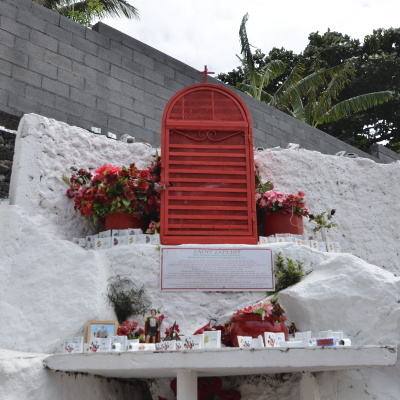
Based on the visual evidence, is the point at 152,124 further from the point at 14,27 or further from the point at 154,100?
the point at 14,27

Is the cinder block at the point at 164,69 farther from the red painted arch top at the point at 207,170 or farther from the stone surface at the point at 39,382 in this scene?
the stone surface at the point at 39,382

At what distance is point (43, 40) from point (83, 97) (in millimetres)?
824

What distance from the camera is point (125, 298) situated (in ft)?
15.7

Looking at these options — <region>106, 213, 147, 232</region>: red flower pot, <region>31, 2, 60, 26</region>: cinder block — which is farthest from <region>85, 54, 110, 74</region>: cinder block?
<region>106, 213, 147, 232</region>: red flower pot

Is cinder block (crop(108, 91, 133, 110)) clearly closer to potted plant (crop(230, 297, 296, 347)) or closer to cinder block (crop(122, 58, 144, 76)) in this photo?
cinder block (crop(122, 58, 144, 76))

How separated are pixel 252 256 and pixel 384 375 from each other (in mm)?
1592

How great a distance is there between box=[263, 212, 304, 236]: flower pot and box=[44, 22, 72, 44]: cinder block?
3.40 metres

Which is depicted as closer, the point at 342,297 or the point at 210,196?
the point at 342,297

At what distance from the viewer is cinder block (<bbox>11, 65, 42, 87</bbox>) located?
6.00m

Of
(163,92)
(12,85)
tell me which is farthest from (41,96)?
(163,92)

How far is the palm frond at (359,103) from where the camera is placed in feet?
46.1

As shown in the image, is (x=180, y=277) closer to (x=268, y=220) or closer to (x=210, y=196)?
(x=210, y=196)

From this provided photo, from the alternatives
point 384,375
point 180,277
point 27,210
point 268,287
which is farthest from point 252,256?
point 27,210

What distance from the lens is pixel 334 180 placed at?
6.98 metres
